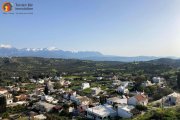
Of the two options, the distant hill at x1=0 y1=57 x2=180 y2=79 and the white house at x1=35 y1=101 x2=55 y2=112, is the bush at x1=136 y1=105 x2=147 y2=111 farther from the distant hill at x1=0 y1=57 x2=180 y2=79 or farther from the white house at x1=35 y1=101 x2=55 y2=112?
the distant hill at x1=0 y1=57 x2=180 y2=79

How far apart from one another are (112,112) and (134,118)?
17.7 feet

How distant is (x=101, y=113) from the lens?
40875mm

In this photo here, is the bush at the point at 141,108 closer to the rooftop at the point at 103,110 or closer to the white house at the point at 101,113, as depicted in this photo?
the white house at the point at 101,113

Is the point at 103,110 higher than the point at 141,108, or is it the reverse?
the point at 141,108

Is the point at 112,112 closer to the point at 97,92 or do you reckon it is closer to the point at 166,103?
the point at 166,103

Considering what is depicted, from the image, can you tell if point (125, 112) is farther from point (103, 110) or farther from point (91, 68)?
point (91, 68)

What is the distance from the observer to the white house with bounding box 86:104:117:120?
40.6 meters

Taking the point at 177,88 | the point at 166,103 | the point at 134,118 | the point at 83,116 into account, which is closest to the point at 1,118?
the point at 83,116

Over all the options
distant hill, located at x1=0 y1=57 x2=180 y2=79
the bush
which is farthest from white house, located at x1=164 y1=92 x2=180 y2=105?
distant hill, located at x1=0 y1=57 x2=180 y2=79

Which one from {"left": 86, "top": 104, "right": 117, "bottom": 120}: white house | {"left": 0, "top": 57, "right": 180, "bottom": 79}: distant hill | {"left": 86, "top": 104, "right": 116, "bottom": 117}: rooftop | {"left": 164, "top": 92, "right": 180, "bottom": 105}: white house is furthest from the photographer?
{"left": 0, "top": 57, "right": 180, "bottom": 79}: distant hill

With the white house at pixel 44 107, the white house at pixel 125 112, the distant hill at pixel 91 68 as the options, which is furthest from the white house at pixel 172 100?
the distant hill at pixel 91 68

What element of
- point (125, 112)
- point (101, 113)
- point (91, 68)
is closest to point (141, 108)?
point (125, 112)

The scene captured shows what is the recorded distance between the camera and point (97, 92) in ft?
208

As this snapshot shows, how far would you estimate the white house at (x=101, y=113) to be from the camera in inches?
1597
